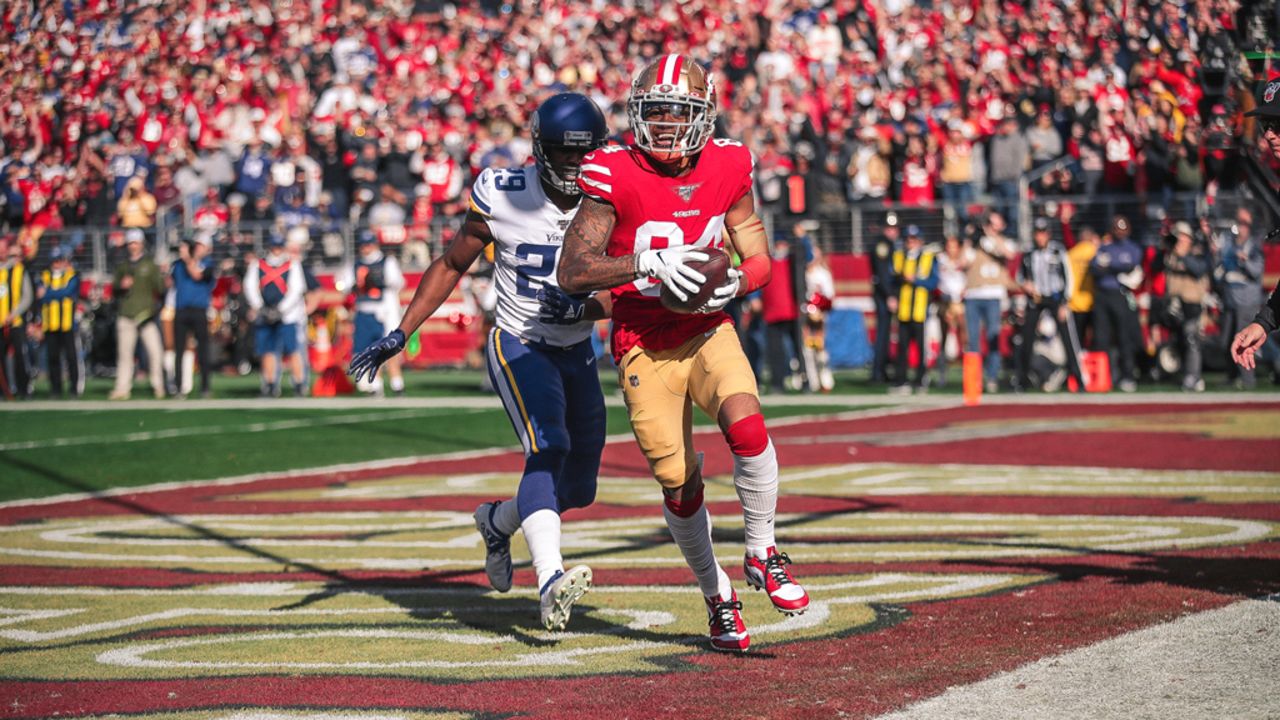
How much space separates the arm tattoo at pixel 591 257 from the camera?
5.78m

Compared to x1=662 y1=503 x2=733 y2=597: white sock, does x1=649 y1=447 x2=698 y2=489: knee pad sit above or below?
Answer: above

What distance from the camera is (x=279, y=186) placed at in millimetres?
26500

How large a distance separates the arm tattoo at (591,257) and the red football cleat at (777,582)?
44.8 inches

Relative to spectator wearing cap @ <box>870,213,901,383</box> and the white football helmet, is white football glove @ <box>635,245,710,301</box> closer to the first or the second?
the white football helmet

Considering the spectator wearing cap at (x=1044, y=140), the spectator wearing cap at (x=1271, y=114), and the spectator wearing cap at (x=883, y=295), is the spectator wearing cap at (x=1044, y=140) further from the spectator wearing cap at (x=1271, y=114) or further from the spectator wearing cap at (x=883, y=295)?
the spectator wearing cap at (x=1271, y=114)

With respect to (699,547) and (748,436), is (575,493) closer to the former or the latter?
(699,547)

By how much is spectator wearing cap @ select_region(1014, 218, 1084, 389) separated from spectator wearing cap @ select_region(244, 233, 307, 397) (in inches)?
358

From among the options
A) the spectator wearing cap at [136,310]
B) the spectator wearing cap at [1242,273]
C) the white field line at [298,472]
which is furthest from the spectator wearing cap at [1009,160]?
the spectator wearing cap at [136,310]

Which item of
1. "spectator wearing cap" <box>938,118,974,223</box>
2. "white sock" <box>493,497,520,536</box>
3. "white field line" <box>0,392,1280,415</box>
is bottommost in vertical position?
"white field line" <box>0,392,1280,415</box>

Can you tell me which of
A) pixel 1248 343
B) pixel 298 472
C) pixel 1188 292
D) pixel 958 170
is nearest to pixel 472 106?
pixel 958 170

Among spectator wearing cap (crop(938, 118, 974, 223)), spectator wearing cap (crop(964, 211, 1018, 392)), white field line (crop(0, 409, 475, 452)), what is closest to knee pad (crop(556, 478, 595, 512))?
white field line (crop(0, 409, 475, 452))

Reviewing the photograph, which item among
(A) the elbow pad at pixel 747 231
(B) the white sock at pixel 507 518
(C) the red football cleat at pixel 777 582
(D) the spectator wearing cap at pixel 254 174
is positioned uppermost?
(D) the spectator wearing cap at pixel 254 174

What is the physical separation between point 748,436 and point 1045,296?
14.5 m

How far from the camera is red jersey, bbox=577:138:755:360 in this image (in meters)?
5.98
